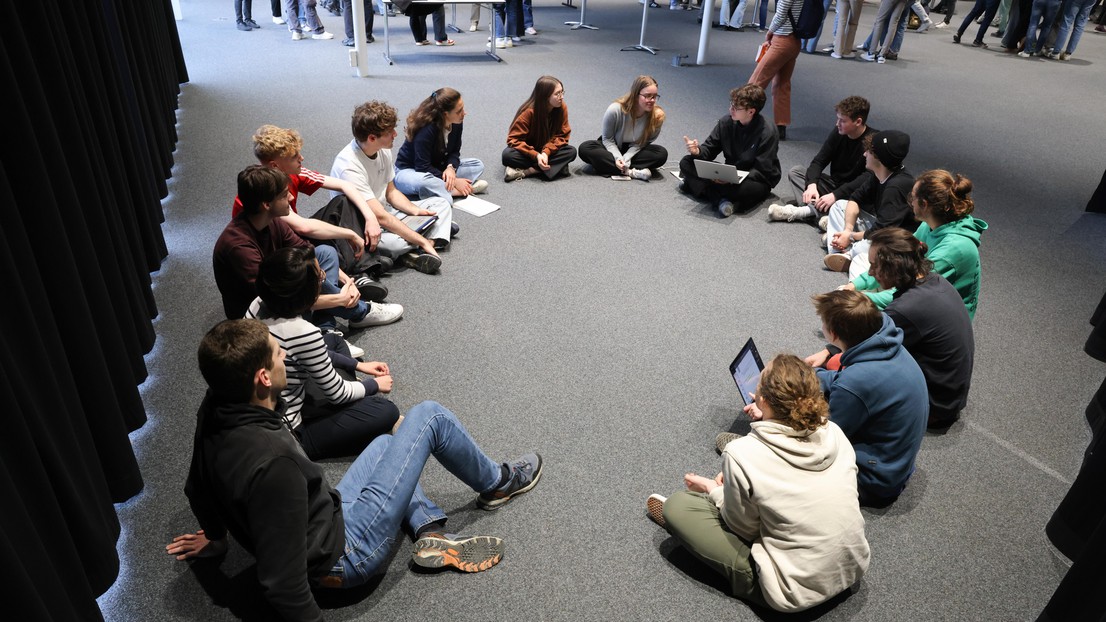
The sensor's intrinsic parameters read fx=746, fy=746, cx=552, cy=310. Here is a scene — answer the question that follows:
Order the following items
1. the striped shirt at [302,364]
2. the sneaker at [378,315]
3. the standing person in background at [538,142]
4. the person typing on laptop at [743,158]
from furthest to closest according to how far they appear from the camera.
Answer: the standing person in background at [538,142]
the person typing on laptop at [743,158]
the sneaker at [378,315]
the striped shirt at [302,364]

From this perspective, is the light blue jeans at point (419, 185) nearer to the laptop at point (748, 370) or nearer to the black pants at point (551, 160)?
the black pants at point (551, 160)

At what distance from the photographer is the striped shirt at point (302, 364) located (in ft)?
8.52

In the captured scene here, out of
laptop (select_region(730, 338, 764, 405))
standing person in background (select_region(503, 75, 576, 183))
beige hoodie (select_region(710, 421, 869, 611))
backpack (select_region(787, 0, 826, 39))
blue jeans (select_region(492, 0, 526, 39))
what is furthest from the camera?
blue jeans (select_region(492, 0, 526, 39))

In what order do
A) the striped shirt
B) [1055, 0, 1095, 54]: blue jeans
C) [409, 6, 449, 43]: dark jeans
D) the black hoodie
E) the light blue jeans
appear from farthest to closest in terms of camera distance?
[1055, 0, 1095, 54]: blue jeans
[409, 6, 449, 43]: dark jeans
the light blue jeans
the striped shirt
the black hoodie

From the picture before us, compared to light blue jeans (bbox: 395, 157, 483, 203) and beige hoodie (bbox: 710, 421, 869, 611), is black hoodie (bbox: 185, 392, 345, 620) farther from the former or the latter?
light blue jeans (bbox: 395, 157, 483, 203)

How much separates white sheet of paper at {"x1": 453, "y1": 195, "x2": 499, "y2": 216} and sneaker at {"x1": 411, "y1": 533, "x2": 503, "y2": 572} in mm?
2953

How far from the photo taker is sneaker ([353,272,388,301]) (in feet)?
12.9

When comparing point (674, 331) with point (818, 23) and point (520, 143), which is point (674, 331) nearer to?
point (520, 143)

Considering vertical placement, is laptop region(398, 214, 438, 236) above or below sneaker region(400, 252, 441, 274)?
above

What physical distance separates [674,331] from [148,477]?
2.47 metres

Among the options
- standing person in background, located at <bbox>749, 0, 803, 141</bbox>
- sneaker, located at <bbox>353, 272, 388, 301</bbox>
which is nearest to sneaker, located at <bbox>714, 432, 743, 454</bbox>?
sneaker, located at <bbox>353, 272, 388, 301</bbox>

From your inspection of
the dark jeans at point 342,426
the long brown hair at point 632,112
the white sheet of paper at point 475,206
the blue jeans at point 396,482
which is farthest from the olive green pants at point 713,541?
the long brown hair at point 632,112

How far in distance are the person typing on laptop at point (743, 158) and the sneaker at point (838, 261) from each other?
95 centimetres

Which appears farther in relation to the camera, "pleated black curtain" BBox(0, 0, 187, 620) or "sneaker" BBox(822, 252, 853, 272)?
"sneaker" BBox(822, 252, 853, 272)
